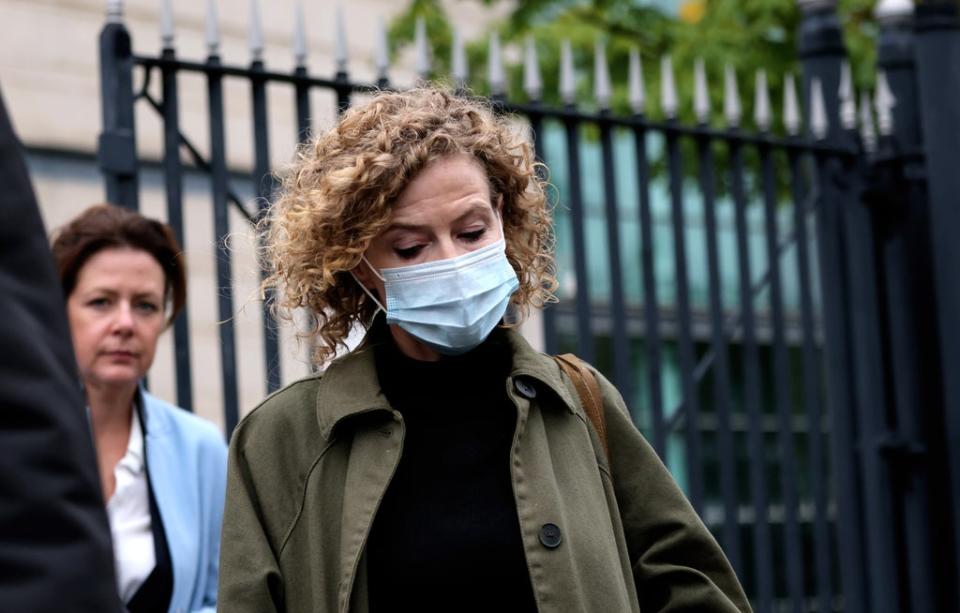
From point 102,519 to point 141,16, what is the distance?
10357mm

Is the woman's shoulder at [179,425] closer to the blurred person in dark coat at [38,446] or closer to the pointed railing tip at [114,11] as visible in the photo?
the pointed railing tip at [114,11]

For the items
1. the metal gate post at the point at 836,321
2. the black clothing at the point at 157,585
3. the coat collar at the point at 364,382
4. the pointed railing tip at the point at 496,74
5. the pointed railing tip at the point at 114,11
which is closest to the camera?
the coat collar at the point at 364,382

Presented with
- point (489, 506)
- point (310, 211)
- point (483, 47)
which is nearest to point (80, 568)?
point (489, 506)

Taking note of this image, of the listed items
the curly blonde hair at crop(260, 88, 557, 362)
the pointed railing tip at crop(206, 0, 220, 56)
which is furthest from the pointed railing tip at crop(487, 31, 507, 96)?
the curly blonde hair at crop(260, 88, 557, 362)

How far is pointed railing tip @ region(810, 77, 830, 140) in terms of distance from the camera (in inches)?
215

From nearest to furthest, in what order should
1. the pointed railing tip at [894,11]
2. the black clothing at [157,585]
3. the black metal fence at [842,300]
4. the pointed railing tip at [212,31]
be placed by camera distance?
the black clothing at [157,585], the pointed railing tip at [212,31], the black metal fence at [842,300], the pointed railing tip at [894,11]

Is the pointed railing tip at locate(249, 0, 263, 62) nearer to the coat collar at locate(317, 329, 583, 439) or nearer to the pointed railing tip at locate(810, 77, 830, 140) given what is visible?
the coat collar at locate(317, 329, 583, 439)

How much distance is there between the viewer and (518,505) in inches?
91.0

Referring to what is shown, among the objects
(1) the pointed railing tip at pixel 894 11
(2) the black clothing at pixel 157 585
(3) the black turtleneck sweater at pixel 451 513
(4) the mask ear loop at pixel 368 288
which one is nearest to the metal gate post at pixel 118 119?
(2) the black clothing at pixel 157 585

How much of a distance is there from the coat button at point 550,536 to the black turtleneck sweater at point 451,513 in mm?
42

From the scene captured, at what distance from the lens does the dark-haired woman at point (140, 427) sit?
3309 millimetres

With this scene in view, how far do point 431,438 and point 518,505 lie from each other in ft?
0.63

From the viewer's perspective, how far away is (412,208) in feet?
8.06

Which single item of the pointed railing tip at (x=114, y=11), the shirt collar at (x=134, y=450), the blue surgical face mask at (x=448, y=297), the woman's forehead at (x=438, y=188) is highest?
the pointed railing tip at (x=114, y=11)
